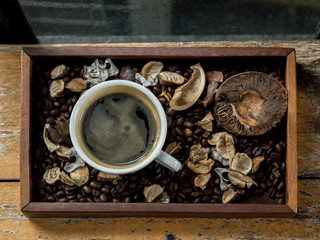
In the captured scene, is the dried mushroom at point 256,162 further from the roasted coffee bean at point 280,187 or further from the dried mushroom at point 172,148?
the dried mushroom at point 172,148

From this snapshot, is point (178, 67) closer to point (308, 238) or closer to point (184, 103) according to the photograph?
point (184, 103)

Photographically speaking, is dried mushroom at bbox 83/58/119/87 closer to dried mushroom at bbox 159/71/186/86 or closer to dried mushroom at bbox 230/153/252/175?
dried mushroom at bbox 159/71/186/86

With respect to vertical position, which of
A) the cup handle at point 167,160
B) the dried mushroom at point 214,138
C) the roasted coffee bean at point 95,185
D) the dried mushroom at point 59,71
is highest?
the dried mushroom at point 59,71

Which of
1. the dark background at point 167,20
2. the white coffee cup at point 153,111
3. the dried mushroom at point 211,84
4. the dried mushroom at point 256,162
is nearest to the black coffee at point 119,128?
the white coffee cup at point 153,111

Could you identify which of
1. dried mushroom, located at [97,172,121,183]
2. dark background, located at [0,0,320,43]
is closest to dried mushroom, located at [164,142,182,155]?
dried mushroom, located at [97,172,121,183]

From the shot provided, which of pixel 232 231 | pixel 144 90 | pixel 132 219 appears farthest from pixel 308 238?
pixel 144 90

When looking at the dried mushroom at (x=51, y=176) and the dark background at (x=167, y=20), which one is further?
the dark background at (x=167, y=20)
